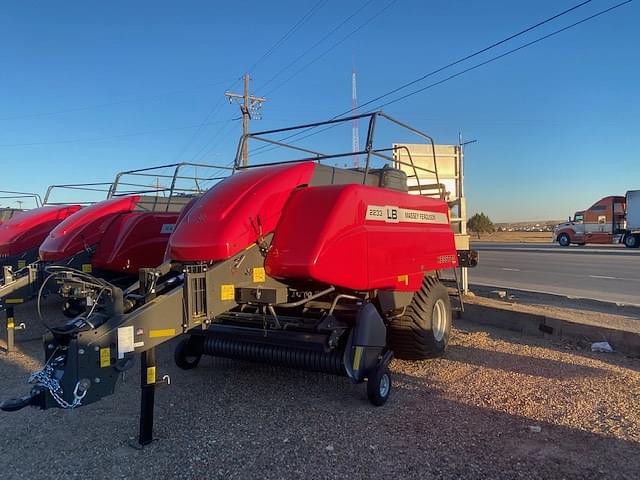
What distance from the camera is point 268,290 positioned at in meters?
4.29

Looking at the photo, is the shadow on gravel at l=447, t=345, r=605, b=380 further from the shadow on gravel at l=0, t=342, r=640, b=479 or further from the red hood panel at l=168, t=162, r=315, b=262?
the red hood panel at l=168, t=162, r=315, b=262

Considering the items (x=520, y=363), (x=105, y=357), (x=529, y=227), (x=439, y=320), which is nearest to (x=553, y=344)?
(x=520, y=363)

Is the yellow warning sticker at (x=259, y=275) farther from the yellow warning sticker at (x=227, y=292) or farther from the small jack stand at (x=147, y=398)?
the small jack stand at (x=147, y=398)

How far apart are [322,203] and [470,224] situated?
2577 inches

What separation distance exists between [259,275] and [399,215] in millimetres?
1710

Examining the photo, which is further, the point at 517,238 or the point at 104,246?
the point at 517,238

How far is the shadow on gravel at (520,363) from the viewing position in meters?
5.42

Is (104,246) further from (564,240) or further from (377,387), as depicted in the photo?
(564,240)

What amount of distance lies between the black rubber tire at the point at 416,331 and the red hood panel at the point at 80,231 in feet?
16.6

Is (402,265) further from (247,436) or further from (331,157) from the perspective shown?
(247,436)

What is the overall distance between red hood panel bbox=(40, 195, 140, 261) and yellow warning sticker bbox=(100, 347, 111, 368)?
16.7 ft

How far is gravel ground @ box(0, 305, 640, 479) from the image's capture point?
350 cm

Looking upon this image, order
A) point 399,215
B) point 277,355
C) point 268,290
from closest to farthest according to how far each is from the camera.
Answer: point 268,290 → point 277,355 → point 399,215

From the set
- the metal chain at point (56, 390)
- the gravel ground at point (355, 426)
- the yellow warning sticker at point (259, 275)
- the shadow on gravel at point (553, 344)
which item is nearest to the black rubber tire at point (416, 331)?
the gravel ground at point (355, 426)
